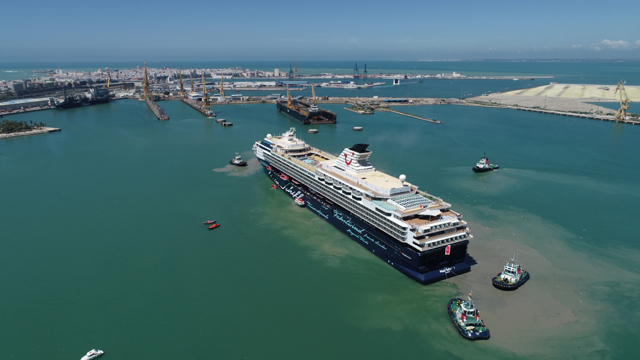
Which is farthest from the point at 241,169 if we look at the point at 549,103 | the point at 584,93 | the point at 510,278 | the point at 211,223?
the point at 584,93

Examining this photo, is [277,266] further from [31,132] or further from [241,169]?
[31,132]

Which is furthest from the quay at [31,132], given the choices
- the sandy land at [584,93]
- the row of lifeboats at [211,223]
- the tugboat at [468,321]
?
the sandy land at [584,93]

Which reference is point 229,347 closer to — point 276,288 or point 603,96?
point 276,288

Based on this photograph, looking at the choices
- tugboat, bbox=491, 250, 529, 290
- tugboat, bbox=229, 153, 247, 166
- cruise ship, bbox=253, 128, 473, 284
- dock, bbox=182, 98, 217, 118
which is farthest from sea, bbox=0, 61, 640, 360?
dock, bbox=182, 98, 217, 118

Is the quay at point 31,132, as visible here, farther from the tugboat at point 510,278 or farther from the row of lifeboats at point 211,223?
the tugboat at point 510,278

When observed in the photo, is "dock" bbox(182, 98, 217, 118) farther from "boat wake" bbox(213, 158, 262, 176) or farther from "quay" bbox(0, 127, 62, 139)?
"boat wake" bbox(213, 158, 262, 176)

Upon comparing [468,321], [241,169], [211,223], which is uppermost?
[241,169]

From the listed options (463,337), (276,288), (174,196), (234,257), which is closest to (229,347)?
(276,288)

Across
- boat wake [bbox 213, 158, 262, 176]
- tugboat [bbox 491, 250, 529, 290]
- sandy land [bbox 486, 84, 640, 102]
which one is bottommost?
tugboat [bbox 491, 250, 529, 290]
